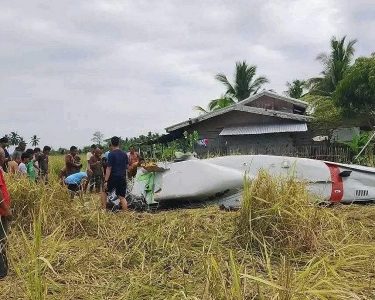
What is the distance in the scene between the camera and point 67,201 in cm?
597

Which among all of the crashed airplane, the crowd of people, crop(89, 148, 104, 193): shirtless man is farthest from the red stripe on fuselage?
crop(89, 148, 104, 193): shirtless man

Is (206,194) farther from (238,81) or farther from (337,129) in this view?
(238,81)

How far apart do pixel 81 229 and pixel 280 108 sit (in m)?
17.3

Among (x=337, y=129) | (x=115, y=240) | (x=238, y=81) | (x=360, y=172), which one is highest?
(x=238, y=81)

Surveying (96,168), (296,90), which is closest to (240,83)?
(296,90)

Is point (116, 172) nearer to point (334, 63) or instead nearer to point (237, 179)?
point (237, 179)

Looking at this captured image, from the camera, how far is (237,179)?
7125 millimetres

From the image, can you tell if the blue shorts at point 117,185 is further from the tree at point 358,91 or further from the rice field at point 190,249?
the tree at point 358,91

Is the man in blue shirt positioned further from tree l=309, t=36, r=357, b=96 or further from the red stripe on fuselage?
tree l=309, t=36, r=357, b=96

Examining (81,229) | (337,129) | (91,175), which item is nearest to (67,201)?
(81,229)

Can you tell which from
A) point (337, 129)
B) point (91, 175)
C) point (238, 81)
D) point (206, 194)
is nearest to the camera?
point (206, 194)

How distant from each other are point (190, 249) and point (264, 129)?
44.2ft

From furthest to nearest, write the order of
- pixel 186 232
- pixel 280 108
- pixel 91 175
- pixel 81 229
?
pixel 280 108 < pixel 91 175 < pixel 81 229 < pixel 186 232

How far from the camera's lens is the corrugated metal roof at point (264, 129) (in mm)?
17016
